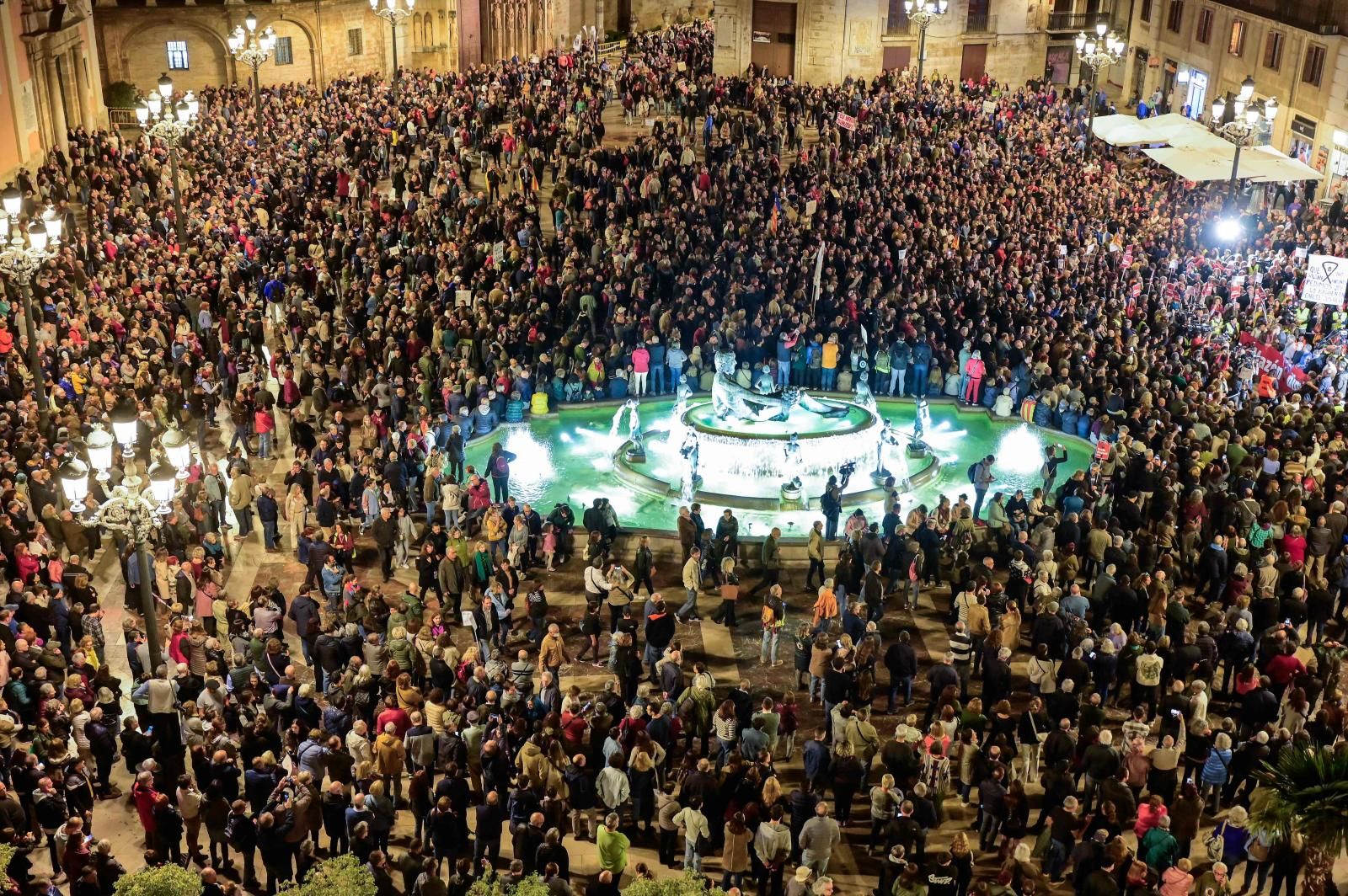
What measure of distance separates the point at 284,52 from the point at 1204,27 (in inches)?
1344

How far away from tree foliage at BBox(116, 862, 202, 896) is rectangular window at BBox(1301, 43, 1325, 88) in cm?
4161

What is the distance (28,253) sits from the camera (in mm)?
20875

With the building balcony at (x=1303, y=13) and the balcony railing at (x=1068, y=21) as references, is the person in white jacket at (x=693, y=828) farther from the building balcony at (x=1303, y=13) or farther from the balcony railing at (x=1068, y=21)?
the balcony railing at (x=1068, y=21)

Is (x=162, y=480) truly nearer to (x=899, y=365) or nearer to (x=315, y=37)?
(x=899, y=365)

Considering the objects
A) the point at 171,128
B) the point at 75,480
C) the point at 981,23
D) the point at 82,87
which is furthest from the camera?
the point at 981,23

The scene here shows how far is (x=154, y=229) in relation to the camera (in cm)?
3334

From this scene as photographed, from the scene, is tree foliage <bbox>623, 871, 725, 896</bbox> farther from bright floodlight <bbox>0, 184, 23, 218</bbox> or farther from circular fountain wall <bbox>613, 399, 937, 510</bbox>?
bright floodlight <bbox>0, 184, 23, 218</bbox>

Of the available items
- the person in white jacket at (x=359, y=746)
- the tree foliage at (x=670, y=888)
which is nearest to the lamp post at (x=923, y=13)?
the person in white jacket at (x=359, y=746)

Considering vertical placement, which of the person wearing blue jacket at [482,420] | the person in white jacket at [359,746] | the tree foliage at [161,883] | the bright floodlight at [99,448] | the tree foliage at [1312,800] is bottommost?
the person wearing blue jacket at [482,420]

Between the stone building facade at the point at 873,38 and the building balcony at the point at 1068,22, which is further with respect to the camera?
the building balcony at the point at 1068,22

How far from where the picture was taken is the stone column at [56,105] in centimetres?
4322

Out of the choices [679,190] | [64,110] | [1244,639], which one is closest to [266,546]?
[1244,639]

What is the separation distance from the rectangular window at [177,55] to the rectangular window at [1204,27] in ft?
120

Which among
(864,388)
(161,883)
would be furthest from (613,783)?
(864,388)
